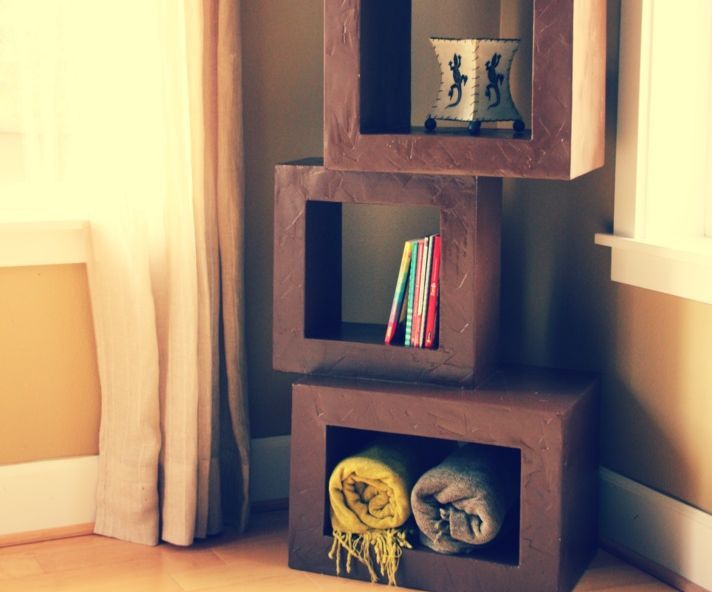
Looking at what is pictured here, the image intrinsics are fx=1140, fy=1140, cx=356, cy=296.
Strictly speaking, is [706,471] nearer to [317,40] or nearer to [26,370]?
[317,40]

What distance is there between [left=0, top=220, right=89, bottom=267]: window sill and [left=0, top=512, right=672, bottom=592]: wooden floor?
632mm

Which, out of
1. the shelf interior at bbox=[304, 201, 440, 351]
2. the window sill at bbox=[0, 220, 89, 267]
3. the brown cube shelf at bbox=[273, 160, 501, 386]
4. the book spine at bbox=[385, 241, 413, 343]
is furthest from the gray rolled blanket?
the window sill at bbox=[0, 220, 89, 267]

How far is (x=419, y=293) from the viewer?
2312mm

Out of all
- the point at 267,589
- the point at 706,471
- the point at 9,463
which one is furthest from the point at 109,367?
the point at 706,471

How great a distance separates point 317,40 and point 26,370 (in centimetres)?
100

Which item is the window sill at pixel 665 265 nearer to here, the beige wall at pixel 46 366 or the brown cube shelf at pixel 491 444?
the brown cube shelf at pixel 491 444

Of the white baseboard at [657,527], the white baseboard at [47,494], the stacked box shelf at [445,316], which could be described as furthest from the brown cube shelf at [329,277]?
the white baseboard at [47,494]

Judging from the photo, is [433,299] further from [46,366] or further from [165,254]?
[46,366]

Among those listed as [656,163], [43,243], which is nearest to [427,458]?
[656,163]

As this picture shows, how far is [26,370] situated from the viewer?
99.3 inches

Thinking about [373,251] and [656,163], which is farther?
[373,251]

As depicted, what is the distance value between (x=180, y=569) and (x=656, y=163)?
130 centimetres

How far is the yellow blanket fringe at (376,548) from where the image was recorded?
2305mm

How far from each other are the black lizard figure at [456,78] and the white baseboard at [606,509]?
35.4 inches
